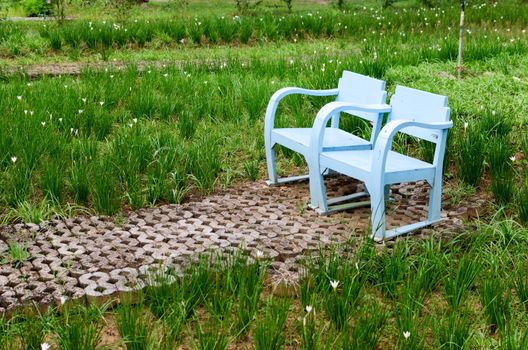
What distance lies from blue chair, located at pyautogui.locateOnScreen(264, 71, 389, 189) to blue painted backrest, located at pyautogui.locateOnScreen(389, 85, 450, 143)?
9 centimetres

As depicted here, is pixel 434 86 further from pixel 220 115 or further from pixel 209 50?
pixel 209 50

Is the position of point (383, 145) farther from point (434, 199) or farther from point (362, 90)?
point (362, 90)

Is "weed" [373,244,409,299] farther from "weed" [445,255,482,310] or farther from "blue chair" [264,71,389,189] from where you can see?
"blue chair" [264,71,389,189]

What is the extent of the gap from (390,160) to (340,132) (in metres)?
0.81

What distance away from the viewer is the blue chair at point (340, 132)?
4930mm

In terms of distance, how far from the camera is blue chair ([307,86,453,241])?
4262 millimetres

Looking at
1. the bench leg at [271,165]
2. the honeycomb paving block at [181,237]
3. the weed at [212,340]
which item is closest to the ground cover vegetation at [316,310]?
the weed at [212,340]

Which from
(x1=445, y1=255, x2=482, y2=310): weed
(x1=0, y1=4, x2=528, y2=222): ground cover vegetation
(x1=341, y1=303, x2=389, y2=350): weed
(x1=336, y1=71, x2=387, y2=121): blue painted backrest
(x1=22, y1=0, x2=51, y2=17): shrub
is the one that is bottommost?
(x1=22, y1=0, x2=51, y2=17): shrub

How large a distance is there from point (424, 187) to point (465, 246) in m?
1.06

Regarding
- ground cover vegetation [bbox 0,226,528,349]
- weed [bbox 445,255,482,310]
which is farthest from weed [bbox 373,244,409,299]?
weed [bbox 445,255,482,310]

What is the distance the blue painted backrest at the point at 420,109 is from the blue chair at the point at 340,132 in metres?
0.09

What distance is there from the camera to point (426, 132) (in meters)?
4.73

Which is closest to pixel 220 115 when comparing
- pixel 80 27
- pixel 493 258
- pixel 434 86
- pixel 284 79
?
pixel 284 79

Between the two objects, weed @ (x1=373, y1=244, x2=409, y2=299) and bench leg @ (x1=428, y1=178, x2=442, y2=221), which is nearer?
weed @ (x1=373, y1=244, x2=409, y2=299)
